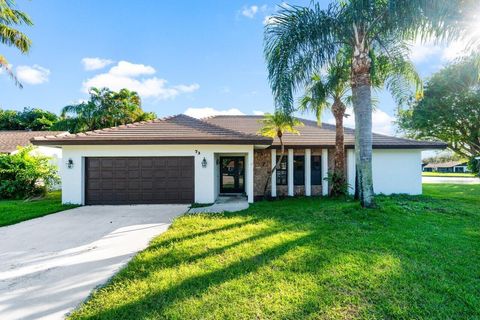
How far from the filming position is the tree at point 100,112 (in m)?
20.0

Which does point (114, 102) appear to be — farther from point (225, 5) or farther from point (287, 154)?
point (287, 154)

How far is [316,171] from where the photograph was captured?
13203mm

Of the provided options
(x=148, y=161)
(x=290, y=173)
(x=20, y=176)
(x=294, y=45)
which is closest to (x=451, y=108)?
(x=290, y=173)

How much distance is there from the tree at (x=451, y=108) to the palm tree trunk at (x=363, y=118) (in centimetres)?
1465

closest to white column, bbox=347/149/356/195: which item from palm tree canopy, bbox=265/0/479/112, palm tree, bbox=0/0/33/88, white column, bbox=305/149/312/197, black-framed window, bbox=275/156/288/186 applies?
white column, bbox=305/149/312/197

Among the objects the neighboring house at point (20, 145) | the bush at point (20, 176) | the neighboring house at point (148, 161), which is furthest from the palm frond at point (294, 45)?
the neighboring house at point (20, 145)

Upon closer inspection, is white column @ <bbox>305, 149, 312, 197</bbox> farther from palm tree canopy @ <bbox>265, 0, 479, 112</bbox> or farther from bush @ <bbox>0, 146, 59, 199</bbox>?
bush @ <bbox>0, 146, 59, 199</bbox>

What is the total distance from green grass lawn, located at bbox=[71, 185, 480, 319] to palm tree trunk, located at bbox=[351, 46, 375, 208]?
149 centimetres

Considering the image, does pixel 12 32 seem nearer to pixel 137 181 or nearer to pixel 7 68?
pixel 7 68

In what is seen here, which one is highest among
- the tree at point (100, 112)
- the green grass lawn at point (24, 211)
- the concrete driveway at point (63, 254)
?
the tree at point (100, 112)

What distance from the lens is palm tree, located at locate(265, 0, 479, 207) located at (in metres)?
6.86

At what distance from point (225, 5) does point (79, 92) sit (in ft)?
56.3

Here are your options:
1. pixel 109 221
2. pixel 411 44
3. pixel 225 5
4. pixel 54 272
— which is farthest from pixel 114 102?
pixel 411 44

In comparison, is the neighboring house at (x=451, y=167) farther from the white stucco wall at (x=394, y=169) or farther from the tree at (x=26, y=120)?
the tree at (x=26, y=120)
